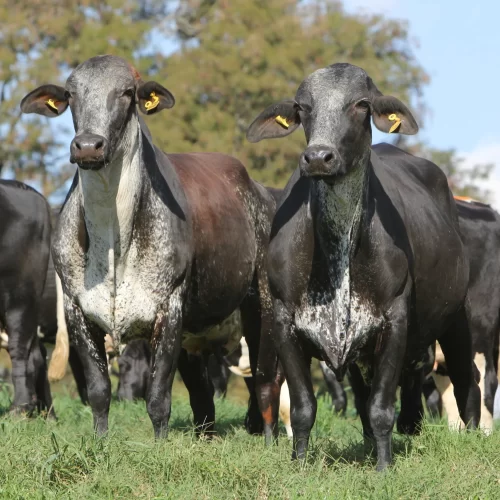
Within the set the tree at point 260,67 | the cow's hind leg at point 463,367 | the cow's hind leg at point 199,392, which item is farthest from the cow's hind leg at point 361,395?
the tree at point 260,67

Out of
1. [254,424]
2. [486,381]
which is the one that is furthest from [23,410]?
[486,381]

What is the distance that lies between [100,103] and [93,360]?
5.59ft

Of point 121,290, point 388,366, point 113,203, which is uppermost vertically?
point 113,203

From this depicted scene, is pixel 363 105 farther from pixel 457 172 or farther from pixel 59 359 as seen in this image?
pixel 457 172

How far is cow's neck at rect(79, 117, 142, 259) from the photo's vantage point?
762cm

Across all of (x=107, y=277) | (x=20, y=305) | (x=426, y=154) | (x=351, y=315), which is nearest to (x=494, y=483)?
(x=351, y=315)

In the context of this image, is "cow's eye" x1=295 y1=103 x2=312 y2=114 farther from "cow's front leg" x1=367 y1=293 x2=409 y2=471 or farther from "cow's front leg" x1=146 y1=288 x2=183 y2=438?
"cow's front leg" x1=146 y1=288 x2=183 y2=438

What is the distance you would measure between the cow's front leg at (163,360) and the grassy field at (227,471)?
1.27 ft

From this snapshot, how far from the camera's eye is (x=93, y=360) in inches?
301

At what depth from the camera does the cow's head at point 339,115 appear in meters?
6.71

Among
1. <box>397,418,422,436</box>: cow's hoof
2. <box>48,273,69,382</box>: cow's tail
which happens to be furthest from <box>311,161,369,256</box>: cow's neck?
<box>48,273,69,382</box>: cow's tail

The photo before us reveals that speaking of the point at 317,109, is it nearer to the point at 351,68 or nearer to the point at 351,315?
the point at 351,68

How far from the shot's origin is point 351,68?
23.4 feet

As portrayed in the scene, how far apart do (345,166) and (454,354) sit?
2605 millimetres
